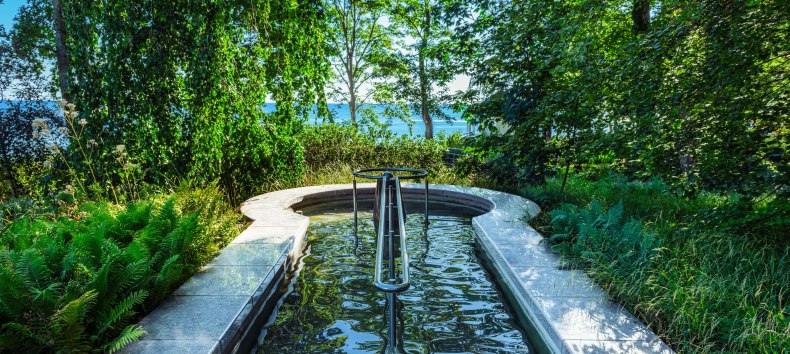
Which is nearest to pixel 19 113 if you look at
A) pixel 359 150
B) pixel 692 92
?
pixel 359 150

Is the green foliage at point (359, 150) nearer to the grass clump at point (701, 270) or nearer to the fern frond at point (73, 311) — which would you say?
the grass clump at point (701, 270)

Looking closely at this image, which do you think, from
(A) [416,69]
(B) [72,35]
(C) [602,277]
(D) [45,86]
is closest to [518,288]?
(C) [602,277]

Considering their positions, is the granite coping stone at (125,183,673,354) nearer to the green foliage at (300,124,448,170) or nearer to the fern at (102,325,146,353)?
the fern at (102,325,146,353)

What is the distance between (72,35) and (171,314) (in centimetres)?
510

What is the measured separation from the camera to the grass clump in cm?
270

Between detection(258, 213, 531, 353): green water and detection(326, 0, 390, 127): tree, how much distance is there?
15.9 meters

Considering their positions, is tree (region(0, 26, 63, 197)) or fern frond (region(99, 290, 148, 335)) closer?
fern frond (region(99, 290, 148, 335))

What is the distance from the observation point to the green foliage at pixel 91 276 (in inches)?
97.3

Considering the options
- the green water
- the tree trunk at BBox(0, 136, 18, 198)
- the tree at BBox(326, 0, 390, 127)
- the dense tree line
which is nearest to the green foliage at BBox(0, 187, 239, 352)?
the green water

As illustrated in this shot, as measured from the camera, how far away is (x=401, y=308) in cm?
392

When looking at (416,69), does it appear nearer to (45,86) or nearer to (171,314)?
(45,86)

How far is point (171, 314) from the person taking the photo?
3135mm

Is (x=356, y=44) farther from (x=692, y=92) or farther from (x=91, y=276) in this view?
(x=91, y=276)

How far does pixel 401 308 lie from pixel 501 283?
1.26 meters
